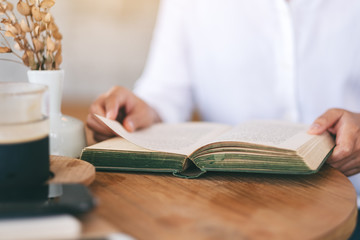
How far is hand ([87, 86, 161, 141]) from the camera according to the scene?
857 mm

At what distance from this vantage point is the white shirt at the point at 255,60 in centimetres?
125

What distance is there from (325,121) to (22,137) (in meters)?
0.59

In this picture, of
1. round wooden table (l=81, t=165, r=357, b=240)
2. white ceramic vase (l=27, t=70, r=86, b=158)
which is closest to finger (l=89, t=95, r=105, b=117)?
white ceramic vase (l=27, t=70, r=86, b=158)

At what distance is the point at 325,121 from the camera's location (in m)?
0.79

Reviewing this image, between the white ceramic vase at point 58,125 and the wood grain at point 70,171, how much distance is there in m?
0.09

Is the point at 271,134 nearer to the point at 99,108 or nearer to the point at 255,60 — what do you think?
the point at 99,108

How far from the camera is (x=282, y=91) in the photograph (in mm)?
1340

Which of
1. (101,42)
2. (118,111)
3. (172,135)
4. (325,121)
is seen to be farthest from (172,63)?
(101,42)

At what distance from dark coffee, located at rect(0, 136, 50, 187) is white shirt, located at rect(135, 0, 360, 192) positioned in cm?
79

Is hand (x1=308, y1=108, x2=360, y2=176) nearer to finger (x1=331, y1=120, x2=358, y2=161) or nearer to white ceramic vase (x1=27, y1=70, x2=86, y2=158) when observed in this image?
finger (x1=331, y1=120, x2=358, y2=161)

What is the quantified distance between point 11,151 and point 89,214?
0.13 meters

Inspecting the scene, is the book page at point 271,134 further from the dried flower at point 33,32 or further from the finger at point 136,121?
the dried flower at point 33,32

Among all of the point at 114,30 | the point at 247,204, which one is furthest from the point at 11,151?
the point at 114,30

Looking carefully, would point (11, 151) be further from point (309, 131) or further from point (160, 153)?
point (309, 131)
